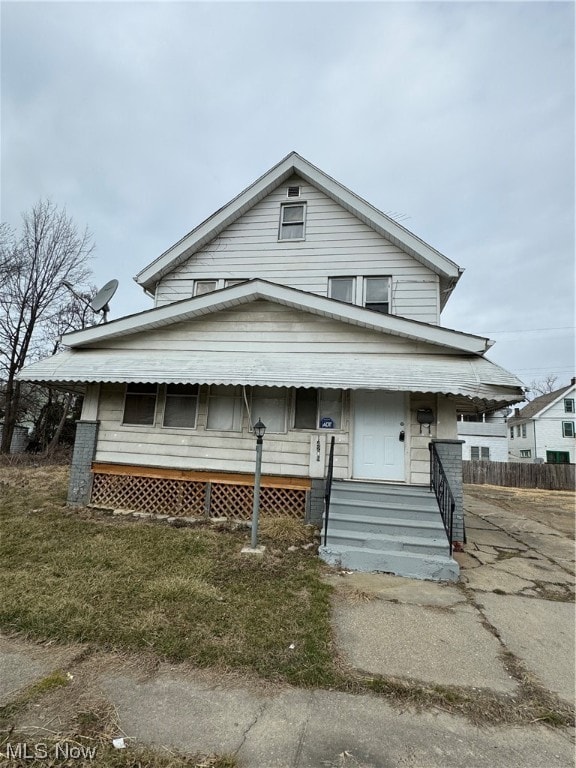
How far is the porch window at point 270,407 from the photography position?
24.8 feet

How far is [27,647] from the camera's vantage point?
309cm

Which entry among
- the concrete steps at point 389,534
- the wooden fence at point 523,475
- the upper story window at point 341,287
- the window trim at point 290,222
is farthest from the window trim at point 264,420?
the wooden fence at point 523,475

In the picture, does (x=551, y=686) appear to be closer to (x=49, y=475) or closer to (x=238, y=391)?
(x=238, y=391)

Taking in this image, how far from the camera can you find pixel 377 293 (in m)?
9.23

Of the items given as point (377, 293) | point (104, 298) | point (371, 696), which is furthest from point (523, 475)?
point (104, 298)

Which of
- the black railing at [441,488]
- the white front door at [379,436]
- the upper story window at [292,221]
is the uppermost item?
the upper story window at [292,221]

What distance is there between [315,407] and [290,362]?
43.0 inches

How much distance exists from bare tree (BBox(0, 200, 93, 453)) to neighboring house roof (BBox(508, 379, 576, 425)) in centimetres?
3593

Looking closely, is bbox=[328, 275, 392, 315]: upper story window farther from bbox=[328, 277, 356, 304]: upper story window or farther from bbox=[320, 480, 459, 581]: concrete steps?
bbox=[320, 480, 459, 581]: concrete steps

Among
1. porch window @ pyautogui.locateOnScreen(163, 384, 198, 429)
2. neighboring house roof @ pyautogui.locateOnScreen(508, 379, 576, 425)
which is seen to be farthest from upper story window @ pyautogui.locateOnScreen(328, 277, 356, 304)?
neighboring house roof @ pyautogui.locateOnScreen(508, 379, 576, 425)

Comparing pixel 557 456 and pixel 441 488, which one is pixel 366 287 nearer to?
pixel 441 488

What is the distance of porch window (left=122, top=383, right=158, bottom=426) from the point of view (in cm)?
819

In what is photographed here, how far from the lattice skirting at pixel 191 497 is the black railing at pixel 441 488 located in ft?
8.09

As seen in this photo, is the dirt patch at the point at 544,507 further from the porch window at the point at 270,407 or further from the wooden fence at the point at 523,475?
the porch window at the point at 270,407
